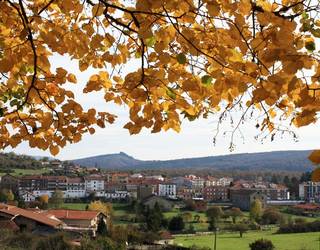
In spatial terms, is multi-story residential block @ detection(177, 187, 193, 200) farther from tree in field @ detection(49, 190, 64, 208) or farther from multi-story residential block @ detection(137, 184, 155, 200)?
tree in field @ detection(49, 190, 64, 208)

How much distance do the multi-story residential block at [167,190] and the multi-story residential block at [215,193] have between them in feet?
16.9

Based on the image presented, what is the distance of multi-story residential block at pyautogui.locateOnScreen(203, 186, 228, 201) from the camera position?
86.0 m

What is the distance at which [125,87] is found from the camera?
2.31 metres

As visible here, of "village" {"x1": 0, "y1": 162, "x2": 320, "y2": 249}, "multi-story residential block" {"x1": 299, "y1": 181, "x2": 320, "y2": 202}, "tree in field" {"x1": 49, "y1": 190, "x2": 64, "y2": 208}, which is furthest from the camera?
"multi-story residential block" {"x1": 299, "y1": 181, "x2": 320, "y2": 202}

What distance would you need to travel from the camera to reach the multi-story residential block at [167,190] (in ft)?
277

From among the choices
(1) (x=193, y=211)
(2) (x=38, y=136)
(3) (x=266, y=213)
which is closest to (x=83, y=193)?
(1) (x=193, y=211)

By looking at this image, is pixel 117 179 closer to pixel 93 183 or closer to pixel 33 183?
pixel 93 183

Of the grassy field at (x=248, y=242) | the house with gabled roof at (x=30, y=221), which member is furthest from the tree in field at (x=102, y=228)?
the grassy field at (x=248, y=242)

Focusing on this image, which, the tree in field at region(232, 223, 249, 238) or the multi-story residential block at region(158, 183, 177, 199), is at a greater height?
the multi-story residential block at region(158, 183, 177, 199)

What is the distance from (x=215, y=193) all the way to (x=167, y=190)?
8080 mm

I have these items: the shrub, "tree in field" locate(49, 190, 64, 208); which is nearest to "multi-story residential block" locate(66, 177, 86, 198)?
"tree in field" locate(49, 190, 64, 208)

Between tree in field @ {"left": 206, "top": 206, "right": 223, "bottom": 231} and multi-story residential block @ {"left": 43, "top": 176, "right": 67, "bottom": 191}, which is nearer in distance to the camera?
tree in field @ {"left": 206, "top": 206, "right": 223, "bottom": 231}

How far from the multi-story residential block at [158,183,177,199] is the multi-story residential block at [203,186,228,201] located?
5155 millimetres

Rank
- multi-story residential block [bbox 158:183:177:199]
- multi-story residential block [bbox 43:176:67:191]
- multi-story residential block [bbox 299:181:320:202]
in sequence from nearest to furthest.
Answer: multi-story residential block [bbox 43:176:67:191] < multi-story residential block [bbox 158:183:177:199] < multi-story residential block [bbox 299:181:320:202]
